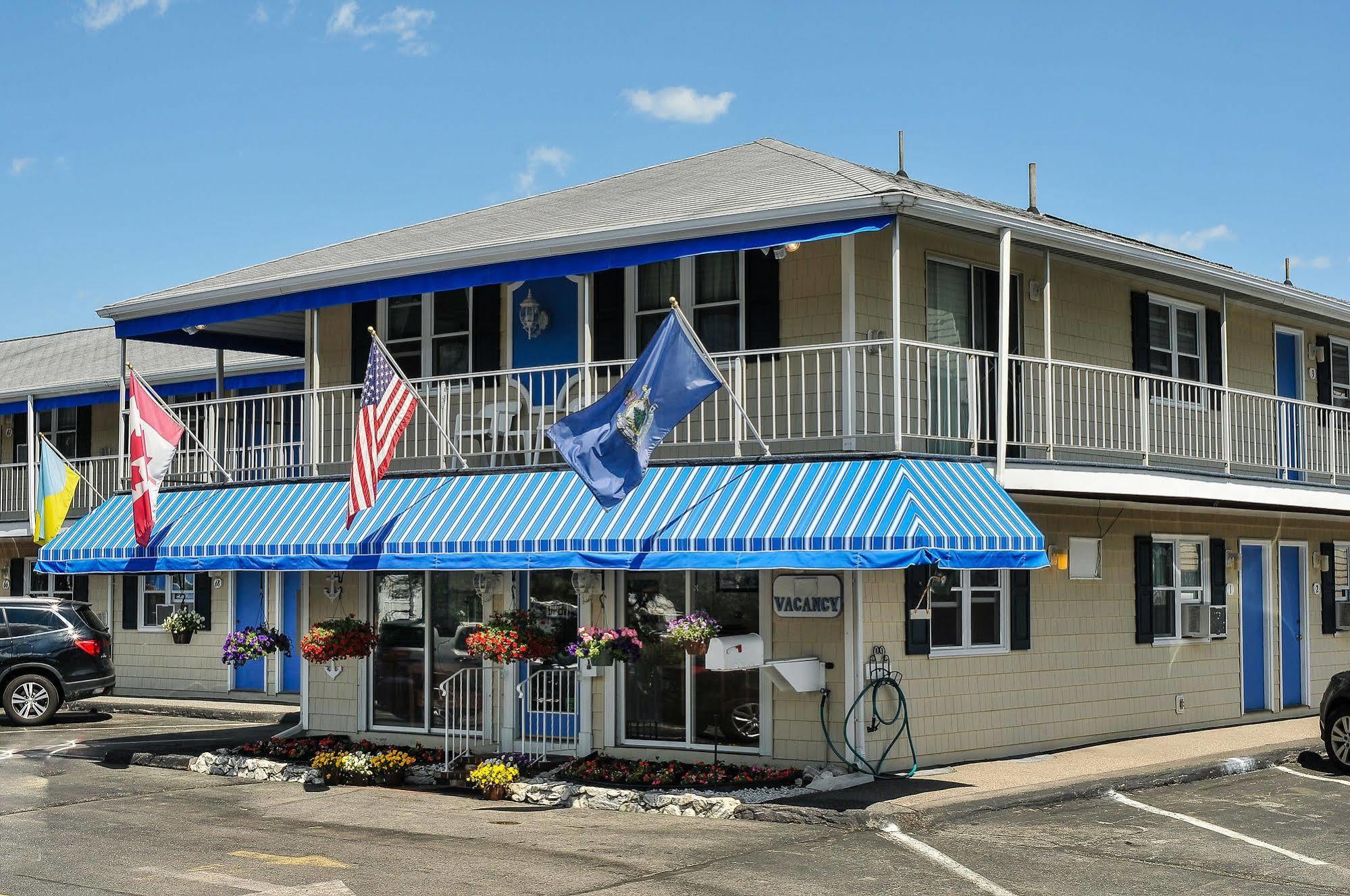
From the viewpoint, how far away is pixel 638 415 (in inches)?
548

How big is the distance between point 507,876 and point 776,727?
469cm

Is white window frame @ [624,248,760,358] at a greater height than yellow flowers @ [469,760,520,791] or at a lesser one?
greater

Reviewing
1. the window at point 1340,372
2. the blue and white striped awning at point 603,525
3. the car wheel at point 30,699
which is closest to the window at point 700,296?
the blue and white striped awning at point 603,525

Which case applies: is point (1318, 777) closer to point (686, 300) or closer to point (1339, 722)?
point (1339, 722)

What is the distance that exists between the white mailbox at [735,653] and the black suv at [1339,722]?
19.9ft

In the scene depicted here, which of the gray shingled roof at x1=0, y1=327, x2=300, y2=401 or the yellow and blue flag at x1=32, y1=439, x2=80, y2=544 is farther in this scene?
the gray shingled roof at x1=0, y1=327, x2=300, y2=401

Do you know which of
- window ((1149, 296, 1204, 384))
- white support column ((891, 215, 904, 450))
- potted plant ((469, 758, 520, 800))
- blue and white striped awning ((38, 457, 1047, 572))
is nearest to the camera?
blue and white striped awning ((38, 457, 1047, 572))

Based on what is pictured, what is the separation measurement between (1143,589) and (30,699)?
52.2 ft

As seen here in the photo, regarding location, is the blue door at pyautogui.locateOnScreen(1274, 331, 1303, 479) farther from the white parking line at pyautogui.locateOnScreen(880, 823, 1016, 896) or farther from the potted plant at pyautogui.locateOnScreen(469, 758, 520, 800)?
the potted plant at pyautogui.locateOnScreen(469, 758, 520, 800)

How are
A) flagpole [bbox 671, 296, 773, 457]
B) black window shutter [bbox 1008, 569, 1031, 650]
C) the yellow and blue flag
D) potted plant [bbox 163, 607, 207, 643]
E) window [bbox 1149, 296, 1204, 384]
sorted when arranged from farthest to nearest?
the yellow and blue flag, window [bbox 1149, 296, 1204, 384], potted plant [bbox 163, 607, 207, 643], black window shutter [bbox 1008, 569, 1031, 650], flagpole [bbox 671, 296, 773, 457]

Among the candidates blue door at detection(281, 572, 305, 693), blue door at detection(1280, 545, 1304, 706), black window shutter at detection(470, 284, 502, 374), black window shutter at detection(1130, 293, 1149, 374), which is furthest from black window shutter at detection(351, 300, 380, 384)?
blue door at detection(1280, 545, 1304, 706)

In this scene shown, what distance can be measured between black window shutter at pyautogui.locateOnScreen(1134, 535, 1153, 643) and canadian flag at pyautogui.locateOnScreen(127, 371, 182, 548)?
1137cm

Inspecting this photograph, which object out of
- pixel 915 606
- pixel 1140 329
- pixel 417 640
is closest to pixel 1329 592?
pixel 1140 329

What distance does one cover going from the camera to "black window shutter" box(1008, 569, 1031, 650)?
54.1ft
